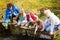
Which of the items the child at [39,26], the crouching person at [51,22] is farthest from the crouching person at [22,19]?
the crouching person at [51,22]

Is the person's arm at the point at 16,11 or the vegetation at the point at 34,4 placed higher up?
the vegetation at the point at 34,4

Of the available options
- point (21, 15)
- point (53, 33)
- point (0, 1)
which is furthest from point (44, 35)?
point (0, 1)

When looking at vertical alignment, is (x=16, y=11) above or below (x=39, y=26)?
above

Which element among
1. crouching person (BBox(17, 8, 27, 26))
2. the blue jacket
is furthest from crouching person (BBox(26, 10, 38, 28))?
the blue jacket

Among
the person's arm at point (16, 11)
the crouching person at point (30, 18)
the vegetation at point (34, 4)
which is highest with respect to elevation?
the vegetation at point (34, 4)

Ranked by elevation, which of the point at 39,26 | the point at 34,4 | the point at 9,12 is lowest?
the point at 39,26

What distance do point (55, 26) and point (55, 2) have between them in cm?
31

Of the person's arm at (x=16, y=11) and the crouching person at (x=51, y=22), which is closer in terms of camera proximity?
the crouching person at (x=51, y=22)

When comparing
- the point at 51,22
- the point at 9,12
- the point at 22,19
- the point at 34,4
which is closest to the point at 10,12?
the point at 9,12

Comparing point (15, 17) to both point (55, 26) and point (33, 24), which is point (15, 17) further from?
point (55, 26)

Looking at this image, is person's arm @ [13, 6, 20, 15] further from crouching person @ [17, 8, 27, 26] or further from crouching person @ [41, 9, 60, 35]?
crouching person @ [41, 9, 60, 35]

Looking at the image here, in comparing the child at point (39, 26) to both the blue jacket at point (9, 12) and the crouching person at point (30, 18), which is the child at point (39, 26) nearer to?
the crouching person at point (30, 18)

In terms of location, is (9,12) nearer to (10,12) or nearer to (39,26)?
(10,12)

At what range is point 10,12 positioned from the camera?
3949 millimetres
